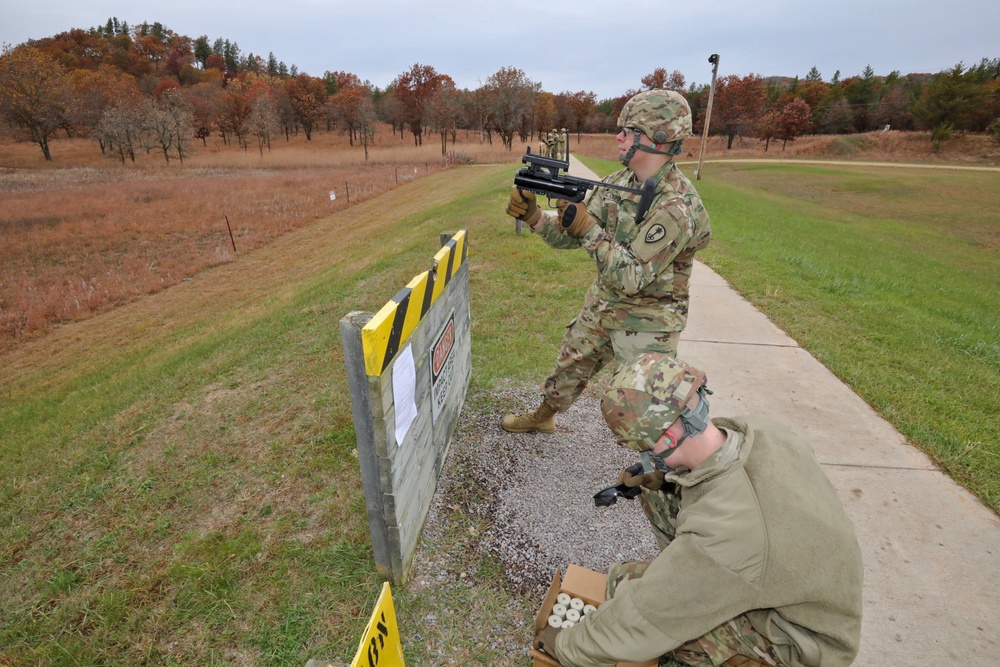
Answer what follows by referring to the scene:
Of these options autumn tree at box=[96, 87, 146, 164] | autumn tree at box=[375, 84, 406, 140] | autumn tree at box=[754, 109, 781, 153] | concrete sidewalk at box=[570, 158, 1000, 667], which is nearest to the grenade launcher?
concrete sidewalk at box=[570, 158, 1000, 667]

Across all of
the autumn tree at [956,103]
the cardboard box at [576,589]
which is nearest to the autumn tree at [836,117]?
the autumn tree at [956,103]

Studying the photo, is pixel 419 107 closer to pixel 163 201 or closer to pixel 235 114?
pixel 235 114

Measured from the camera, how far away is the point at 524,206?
11.3 feet

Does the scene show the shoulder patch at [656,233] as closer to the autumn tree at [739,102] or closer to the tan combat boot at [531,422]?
the tan combat boot at [531,422]

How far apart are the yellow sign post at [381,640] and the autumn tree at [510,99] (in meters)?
49.4

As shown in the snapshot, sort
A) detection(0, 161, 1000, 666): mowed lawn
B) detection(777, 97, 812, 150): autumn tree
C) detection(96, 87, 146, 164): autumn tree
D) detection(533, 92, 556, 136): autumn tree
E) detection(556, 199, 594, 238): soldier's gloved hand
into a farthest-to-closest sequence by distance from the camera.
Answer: detection(533, 92, 556, 136): autumn tree → detection(777, 97, 812, 150): autumn tree → detection(96, 87, 146, 164): autumn tree → detection(556, 199, 594, 238): soldier's gloved hand → detection(0, 161, 1000, 666): mowed lawn

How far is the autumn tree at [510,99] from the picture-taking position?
4841cm

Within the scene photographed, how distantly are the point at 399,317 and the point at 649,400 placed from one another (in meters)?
1.27

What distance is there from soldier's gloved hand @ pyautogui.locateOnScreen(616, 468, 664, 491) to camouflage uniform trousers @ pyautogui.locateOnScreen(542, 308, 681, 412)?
103cm

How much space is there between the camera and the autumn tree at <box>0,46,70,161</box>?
3903 centimetres

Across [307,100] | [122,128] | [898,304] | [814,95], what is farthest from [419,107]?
[898,304]

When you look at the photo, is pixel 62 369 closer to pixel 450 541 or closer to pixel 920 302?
pixel 450 541

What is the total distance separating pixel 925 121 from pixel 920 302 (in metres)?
49.9

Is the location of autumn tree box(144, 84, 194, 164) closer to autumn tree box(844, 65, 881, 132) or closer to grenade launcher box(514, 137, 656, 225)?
grenade launcher box(514, 137, 656, 225)
